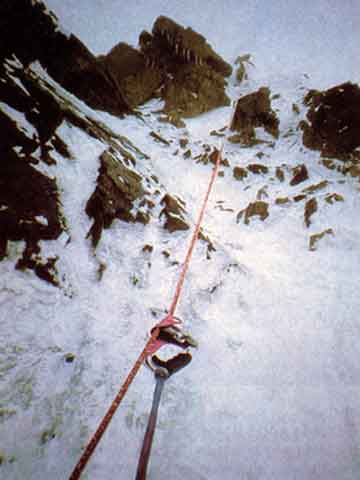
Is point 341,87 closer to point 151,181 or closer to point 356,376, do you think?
point 151,181

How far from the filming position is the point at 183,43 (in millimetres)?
26672

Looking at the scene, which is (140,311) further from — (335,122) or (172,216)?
(335,122)

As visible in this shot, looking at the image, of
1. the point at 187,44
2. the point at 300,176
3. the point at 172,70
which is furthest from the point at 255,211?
the point at 187,44

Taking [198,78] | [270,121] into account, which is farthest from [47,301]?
[198,78]

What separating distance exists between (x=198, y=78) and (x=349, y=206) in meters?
23.3

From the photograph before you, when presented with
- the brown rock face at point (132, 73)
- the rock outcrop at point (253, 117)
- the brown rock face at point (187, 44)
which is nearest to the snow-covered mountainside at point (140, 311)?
the rock outcrop at point (253, 117)

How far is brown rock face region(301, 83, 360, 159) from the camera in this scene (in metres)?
14.4

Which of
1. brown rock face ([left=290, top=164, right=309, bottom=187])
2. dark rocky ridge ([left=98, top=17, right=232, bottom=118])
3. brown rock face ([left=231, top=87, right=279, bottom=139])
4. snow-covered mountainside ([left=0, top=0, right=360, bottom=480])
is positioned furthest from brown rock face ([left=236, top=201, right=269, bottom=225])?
dark rocky ridge ([left=98, top=17, right=232, bottom=118])

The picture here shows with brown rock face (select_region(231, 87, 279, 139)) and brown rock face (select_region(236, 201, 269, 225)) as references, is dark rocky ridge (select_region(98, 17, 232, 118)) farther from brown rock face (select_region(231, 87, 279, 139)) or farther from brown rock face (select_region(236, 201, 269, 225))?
brown rock face (select_region(236, 201, 269, 225))

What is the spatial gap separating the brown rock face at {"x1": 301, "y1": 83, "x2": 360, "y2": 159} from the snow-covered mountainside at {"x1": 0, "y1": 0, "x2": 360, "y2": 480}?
5.40m

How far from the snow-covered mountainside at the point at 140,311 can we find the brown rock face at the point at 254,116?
32.9 feet

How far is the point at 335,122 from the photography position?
619 inches

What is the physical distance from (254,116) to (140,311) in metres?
20.8

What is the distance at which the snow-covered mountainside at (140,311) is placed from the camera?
138 inches
